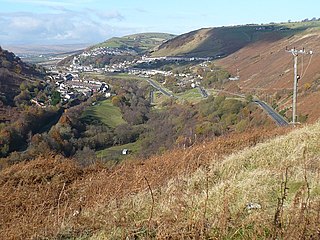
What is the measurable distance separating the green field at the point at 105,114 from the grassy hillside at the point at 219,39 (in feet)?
217

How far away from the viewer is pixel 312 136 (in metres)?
7.10

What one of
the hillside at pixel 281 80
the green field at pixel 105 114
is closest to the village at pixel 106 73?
the hillside at pixel 281 80

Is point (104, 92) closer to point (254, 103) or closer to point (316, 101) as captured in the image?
point (254, 103)

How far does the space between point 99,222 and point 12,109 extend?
165 ft

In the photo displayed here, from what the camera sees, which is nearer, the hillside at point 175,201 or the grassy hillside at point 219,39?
the hillside at point 175,201

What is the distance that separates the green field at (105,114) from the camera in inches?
2031

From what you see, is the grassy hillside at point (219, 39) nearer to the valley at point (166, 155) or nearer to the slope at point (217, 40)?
the slope at point (217, 40)

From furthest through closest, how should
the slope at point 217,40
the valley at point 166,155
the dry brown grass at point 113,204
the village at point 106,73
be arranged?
1. the slope at point 217,40
2. the village at point 106,73
3. the valley at point 166,155
4. the dry brown grass at point 113,204

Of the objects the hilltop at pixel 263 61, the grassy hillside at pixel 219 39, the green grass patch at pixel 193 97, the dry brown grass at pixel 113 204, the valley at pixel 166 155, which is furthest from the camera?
the grassy hillside at pixel 219 39

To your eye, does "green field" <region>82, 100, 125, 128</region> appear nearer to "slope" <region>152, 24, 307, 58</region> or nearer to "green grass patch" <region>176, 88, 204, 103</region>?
"green grass patch" <region>176, 88, 204, 103</region>

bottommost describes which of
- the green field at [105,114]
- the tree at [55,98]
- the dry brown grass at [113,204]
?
the green field at [105,114]

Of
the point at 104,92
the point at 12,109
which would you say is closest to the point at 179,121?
the point at 12,109

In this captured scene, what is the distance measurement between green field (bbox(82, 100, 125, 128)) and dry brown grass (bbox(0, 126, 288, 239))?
4380 cm

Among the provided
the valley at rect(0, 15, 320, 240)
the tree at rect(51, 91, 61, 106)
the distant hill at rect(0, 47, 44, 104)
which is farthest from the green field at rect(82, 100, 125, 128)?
the distant hill at rect(0, 47, 44, 104)
